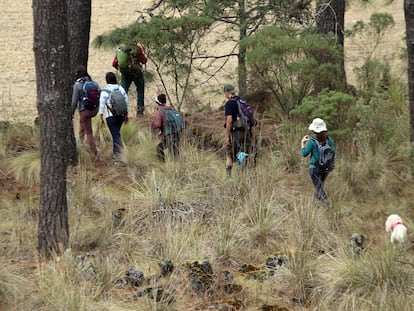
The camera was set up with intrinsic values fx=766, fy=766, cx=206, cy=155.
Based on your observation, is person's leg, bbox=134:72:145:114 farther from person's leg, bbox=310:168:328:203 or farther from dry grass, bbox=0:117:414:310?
person's leg, bbox=310:168:328:203

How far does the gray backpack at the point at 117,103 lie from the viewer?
433 inches

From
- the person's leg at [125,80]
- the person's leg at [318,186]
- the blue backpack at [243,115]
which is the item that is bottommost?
the person's leg at [318,186]

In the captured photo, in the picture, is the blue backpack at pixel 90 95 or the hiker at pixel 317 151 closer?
the hiker at pixel 317 151

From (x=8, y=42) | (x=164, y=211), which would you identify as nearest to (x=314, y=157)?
(x=164, y=211)

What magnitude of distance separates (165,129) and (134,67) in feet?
10.5

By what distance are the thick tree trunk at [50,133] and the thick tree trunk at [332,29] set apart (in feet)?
16.4

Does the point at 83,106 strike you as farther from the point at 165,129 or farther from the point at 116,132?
the point at 165,129

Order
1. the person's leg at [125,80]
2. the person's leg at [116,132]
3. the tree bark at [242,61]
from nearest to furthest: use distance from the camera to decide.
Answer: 1. the person's leg at [116,132]
2. the tree bark at [242,61]
3. the person's leg at [125,80]

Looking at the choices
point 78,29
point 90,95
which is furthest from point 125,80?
point 90,95

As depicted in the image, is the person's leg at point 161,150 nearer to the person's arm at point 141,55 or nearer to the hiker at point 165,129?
the hiker at point 165,129

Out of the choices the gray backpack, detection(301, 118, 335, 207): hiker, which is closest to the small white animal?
detection(301, 118, 335, 207): hiker

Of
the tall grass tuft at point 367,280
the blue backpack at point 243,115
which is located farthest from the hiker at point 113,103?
the tall grass tuft at point 367,280

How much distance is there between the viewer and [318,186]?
9.34 meters

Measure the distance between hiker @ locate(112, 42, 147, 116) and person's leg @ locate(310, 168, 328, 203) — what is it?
4.75 m
